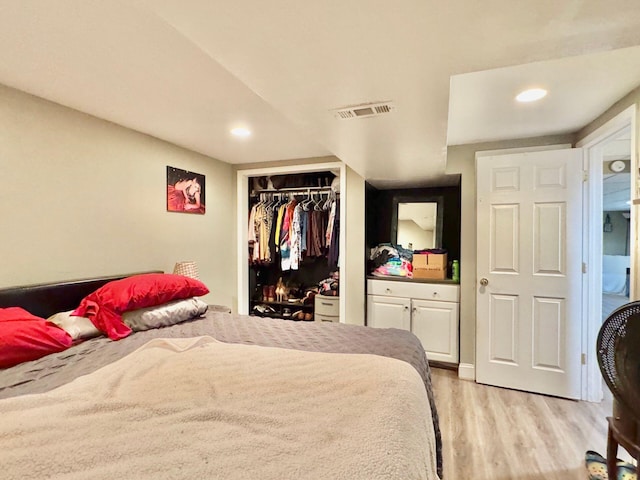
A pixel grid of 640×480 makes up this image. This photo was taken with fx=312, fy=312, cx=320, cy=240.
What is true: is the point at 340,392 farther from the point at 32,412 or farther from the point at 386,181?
the point at 386,181

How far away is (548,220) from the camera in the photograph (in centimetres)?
253

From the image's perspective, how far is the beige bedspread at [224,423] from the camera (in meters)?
0.71

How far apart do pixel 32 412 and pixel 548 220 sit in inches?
126

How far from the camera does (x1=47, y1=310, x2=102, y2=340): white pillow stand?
172cm

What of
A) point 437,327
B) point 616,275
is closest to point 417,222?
point 437,327

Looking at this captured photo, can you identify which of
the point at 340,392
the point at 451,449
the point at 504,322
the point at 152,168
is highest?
the point at 152,168

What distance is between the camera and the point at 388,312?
3178 millimetres

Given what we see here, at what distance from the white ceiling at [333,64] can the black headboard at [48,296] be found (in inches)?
44.3

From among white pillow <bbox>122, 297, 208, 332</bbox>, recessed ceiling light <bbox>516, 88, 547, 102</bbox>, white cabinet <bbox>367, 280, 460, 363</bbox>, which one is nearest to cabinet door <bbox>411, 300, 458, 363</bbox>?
white cabinet <bbox>367, 280, 460, 363</bbox>

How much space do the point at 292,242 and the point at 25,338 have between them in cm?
239

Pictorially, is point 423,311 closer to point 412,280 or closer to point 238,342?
point 412,280

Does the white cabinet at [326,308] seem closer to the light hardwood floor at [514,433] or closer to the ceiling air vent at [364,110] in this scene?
the light hardwood floor at [514,433]

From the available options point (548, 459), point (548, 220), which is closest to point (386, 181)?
point (548, 220)

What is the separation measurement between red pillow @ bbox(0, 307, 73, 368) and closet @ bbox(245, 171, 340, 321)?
2.20 meters
